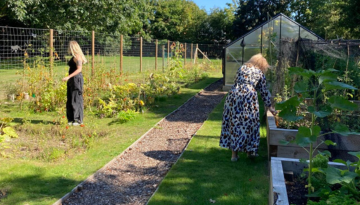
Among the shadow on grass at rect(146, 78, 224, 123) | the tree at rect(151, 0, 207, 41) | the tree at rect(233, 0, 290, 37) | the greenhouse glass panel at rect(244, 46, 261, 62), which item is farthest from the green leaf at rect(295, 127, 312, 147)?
the tree at rect(151, 0, 207, 41)

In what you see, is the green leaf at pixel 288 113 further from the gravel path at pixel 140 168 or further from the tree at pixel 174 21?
the tree at pixel 174 21

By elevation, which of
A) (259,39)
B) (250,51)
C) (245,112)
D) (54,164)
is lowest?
(54,164)

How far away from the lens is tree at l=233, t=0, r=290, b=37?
41562mm

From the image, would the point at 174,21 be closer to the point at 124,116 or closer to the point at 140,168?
the point at 124,116

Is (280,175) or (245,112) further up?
(245,112)

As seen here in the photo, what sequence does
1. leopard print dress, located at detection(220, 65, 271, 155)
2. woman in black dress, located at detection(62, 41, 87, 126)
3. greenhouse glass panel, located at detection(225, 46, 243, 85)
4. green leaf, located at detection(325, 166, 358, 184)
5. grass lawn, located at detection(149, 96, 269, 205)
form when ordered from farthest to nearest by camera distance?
greenhouse glass panel, located at detection(225, 46, 243, 85)
woman in black dress, located at detection(62, 41, 87, 126)
leopard print dress, located at detection(220, 65, 271, 155)
grass lawn, located at detection(149, 96, 269, 205)
green leaf, located at detection(325, 166, 358, 184)

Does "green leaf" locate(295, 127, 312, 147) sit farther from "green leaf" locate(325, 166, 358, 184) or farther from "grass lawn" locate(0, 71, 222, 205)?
"grass lawn" locate(0, 71, 222, 205)

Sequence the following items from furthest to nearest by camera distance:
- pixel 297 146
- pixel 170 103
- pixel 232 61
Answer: pixel 232 61, pixel 170 103, pixel 297 146

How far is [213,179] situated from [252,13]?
1577 inches

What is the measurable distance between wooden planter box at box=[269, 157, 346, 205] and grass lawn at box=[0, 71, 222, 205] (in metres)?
2.42

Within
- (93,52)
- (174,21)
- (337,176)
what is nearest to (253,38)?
(93,52)

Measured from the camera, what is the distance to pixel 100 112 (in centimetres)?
869

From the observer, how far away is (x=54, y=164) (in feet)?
16.6

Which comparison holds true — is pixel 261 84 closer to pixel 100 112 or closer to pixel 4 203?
pixel 4 203
